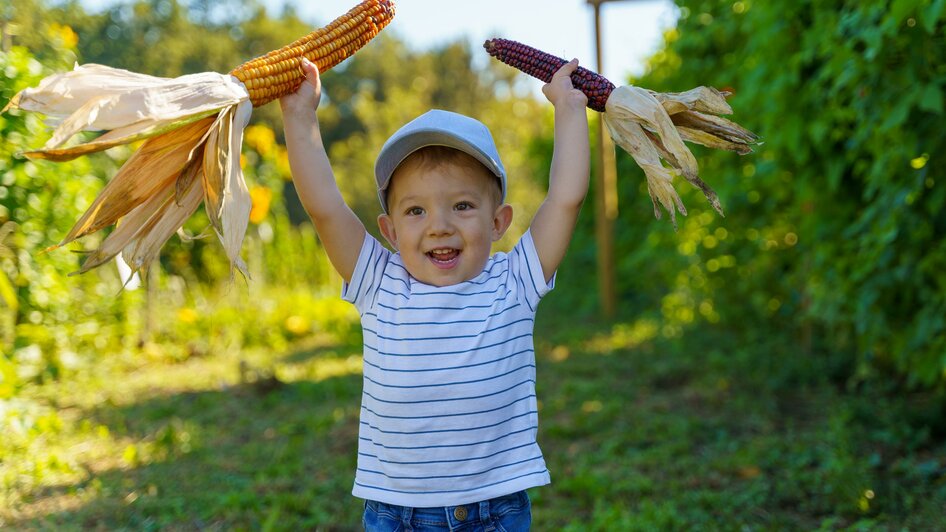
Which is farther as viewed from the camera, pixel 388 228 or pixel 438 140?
pixel 388 228

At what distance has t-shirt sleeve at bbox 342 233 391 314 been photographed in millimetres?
2195

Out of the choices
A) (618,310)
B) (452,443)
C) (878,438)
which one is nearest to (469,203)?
(452,443)

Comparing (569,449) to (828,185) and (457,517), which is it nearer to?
(828,185)

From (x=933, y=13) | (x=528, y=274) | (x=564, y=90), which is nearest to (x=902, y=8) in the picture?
(x=933, y=13)

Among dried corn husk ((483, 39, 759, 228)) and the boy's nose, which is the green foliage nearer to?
dried corn husk ((483, 39, 759, 228))

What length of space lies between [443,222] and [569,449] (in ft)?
9.38

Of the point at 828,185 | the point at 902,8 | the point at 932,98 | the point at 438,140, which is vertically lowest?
the point at 438,140

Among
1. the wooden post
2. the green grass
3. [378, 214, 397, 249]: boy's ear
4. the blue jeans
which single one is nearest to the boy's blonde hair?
[378, 214, 397, 249]: boy's ear

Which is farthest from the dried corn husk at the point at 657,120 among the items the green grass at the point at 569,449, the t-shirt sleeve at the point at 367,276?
the green grass at the point at 569,449

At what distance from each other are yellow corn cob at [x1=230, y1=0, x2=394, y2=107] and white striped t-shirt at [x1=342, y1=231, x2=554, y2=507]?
514 millimetres

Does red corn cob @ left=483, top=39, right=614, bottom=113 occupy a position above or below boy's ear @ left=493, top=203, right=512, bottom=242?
above

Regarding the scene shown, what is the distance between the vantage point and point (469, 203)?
2.12 metres

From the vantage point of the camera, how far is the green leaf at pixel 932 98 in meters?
3.12

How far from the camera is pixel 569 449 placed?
185 inches
